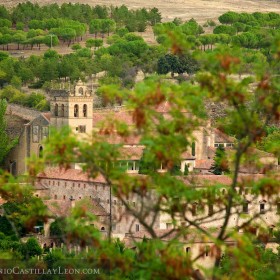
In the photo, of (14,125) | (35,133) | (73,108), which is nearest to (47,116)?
(35,133)

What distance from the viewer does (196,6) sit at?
153500 millimetres

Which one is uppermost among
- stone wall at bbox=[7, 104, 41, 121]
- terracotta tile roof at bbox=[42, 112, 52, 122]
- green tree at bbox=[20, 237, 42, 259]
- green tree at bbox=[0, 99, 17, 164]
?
terracotta tile roof at bbox=[42, 112, 52, 122]

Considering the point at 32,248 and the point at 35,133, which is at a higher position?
the point at 32,248

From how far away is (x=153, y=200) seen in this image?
68.1ft

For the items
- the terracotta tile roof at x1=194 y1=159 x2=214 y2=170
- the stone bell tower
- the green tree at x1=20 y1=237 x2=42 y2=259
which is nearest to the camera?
the green tree at x1=20 y1=237 x2=42 y2=259

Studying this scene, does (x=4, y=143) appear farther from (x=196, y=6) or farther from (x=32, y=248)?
(x=196, y=6)

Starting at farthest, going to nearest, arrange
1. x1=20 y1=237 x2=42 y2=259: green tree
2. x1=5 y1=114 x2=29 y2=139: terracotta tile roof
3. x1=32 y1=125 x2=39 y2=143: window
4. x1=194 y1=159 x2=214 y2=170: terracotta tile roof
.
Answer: x1=5 y1=114 x2=29 y2=139: terracotta tile roof → x1=32 y1=125 x2=39 y2=143: window → x1=194 y1=159 x2=214 y2=170: terracotta tile roof → x1=20 y1=237 x2=42 y2=259: green tree

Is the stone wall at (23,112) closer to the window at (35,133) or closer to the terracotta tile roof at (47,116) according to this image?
the terracotta tile roof at (47,116)

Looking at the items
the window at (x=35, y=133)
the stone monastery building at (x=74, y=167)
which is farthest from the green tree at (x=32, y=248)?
the window at (x=35, y=133)

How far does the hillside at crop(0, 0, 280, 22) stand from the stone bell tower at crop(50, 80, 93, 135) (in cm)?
7368

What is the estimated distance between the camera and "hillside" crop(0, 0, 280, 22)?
5763 inches

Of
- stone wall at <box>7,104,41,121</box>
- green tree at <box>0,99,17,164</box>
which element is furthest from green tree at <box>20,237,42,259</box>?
stone wall at <box>7,104,41,121</box>

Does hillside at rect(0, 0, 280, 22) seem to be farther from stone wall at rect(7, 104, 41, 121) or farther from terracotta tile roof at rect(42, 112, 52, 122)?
terracotta tile roof at rect(42, 112, 52, 122)

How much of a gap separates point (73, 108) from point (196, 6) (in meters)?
85.2
